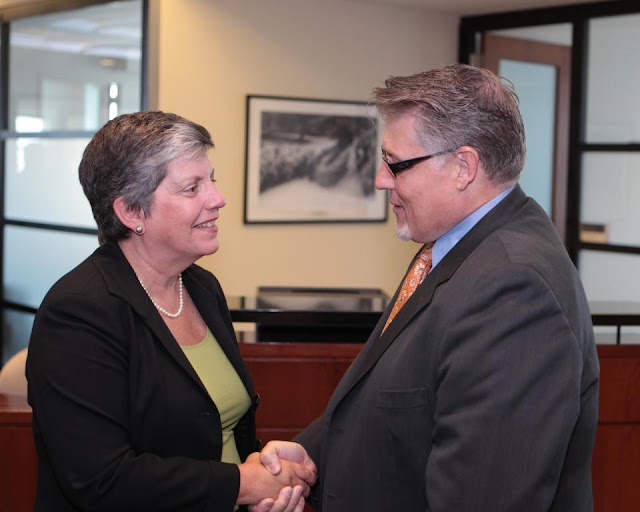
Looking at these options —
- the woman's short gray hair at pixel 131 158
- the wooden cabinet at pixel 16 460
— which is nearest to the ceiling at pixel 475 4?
the wooden cabinet at pixel 16 460

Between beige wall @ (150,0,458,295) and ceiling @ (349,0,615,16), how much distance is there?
0.11 m

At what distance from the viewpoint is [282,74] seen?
6090 mm

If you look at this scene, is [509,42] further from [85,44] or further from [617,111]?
[85,44]

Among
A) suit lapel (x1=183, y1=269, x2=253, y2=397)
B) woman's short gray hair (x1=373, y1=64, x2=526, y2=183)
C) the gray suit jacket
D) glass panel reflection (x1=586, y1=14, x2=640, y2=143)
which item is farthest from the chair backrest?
glass panel reflection (x1=586, y1=14, x2=640, y2=143)

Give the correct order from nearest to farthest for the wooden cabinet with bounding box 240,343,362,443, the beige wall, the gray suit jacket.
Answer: the gray suit jacket
the wooden cabinet with bounding box 240,343,362,443
the beige wall

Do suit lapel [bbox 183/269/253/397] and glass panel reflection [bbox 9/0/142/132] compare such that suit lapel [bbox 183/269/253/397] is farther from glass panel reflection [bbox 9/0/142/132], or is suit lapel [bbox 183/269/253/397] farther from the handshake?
glass panel reflection [bbox 9/0/142/132]

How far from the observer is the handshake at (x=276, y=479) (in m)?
2.09

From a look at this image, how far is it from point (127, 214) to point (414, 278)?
2.26 feet

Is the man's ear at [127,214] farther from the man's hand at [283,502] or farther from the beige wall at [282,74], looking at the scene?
the beige wall at [282,74]

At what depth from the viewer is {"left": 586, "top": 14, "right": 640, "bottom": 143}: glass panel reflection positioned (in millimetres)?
5883

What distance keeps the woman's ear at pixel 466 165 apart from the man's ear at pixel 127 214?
77cm

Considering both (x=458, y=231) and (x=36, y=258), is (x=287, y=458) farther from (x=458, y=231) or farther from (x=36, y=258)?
(x=36, y=258)

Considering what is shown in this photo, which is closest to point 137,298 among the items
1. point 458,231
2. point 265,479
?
point 265,479

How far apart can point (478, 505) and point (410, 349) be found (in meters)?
0.33
